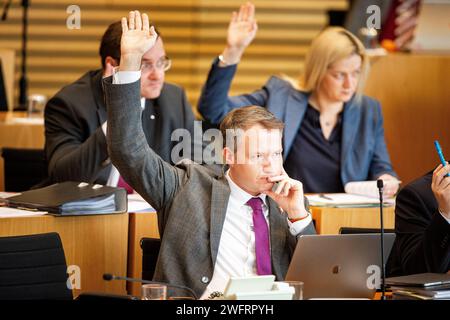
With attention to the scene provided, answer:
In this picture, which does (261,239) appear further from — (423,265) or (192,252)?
(423,265)

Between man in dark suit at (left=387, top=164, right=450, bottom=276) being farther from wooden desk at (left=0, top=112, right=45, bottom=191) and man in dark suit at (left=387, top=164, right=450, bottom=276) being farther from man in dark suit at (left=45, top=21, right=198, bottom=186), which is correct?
wooden desk at (left=0, top=112, right=45, bottom=191)

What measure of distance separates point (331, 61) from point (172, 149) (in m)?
1.05

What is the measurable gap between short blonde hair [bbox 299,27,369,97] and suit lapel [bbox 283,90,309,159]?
4.0 inches

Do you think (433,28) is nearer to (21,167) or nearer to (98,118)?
(98,118)

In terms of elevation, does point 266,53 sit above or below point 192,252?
above

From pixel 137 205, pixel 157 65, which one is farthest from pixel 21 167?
pixel 137 205

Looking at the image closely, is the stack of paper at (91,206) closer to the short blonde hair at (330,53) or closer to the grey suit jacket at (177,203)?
the grey suit jacket at (177,203)

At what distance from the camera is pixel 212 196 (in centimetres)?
343

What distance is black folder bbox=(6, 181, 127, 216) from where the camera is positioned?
3.79m

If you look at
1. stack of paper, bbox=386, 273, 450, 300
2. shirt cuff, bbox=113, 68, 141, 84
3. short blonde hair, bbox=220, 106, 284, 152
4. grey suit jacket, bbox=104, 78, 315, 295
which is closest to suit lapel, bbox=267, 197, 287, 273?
grey suit jacket, bbox=104, 78, 315, 295

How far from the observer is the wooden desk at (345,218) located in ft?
14.3

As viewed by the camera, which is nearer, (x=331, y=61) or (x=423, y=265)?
(x=423, y=265)
